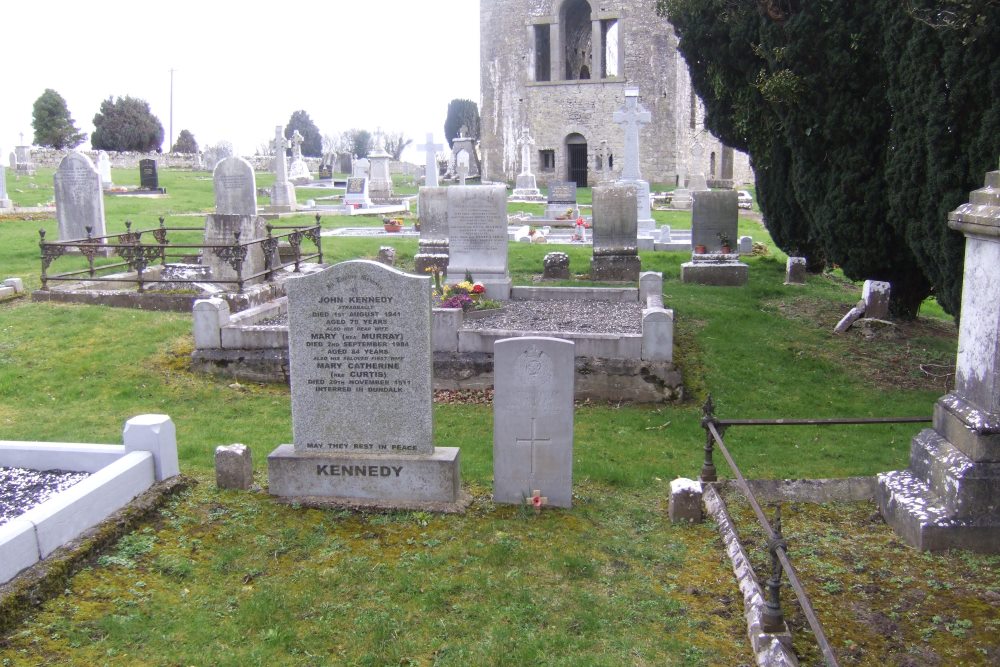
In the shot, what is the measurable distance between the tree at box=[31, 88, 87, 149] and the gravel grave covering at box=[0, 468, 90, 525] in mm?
53244

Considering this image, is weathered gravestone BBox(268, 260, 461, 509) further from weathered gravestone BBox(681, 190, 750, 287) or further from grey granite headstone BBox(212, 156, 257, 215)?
grey granite headstone BBox(212, 156, 257, 215)

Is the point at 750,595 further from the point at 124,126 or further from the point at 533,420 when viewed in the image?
the point at 124,126

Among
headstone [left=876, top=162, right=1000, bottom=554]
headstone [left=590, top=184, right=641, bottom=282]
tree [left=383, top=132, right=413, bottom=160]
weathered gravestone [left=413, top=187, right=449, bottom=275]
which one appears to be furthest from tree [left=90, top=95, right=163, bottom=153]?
headstone [left=876, top=162, right=1000, bottom=554]

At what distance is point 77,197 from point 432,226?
6581 mm

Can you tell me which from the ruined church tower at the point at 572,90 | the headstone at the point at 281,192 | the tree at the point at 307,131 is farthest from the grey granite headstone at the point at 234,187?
the tree at the point at 307,131

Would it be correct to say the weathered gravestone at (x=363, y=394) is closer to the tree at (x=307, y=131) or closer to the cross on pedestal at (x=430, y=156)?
the cross on pedestal at (x=430, y=156)

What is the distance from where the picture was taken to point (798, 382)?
946cm

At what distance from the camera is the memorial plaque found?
573 cm

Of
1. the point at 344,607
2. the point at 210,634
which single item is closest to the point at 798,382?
the point at 344,607

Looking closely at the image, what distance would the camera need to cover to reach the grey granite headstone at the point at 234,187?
1527 cm

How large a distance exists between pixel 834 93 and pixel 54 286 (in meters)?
11.3

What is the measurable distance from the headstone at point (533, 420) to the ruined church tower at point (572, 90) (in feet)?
125

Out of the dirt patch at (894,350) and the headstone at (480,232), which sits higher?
the headstone at (480,232)

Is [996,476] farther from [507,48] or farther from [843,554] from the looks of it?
[507,48]
